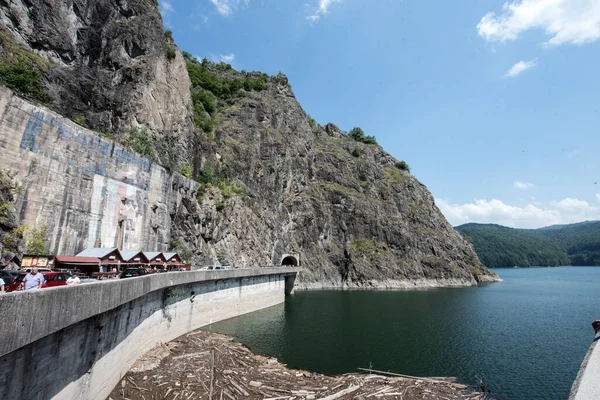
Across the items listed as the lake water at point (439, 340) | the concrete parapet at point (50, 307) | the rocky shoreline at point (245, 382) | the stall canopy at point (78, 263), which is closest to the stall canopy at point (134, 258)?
the stall canopy at point (78, 263)

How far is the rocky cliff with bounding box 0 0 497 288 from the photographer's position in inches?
A: 1676

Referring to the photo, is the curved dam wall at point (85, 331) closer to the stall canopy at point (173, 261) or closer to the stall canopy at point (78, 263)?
the stall canopy at point (78, 263)

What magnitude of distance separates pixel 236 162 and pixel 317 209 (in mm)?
31701

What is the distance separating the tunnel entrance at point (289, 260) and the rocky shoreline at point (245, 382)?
53306mm

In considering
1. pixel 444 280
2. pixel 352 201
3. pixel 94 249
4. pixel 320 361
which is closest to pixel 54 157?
pixel 94 249

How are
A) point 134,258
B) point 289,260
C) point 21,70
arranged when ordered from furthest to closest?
point 289,260 → point 21,70 → point 134,258

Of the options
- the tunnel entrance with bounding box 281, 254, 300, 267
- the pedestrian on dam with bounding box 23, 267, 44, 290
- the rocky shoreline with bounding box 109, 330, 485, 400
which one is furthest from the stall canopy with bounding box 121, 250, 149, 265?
the tunnel entrance with bounding box 281, 254, 300, 267

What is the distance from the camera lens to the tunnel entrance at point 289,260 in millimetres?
76812

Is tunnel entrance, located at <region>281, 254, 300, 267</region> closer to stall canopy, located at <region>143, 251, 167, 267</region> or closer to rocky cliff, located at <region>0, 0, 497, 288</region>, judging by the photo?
rocky cliff, located at <region>0, 0, 497, 288</region>

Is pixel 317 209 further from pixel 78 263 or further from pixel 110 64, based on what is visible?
pixel 78 263

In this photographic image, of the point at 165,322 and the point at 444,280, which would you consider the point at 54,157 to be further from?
the point at 444,280

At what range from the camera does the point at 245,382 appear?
18.8 m

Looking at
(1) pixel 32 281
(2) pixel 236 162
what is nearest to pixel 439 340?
(1) pixel 32 281

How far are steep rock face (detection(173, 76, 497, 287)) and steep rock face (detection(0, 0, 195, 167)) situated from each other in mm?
10911
